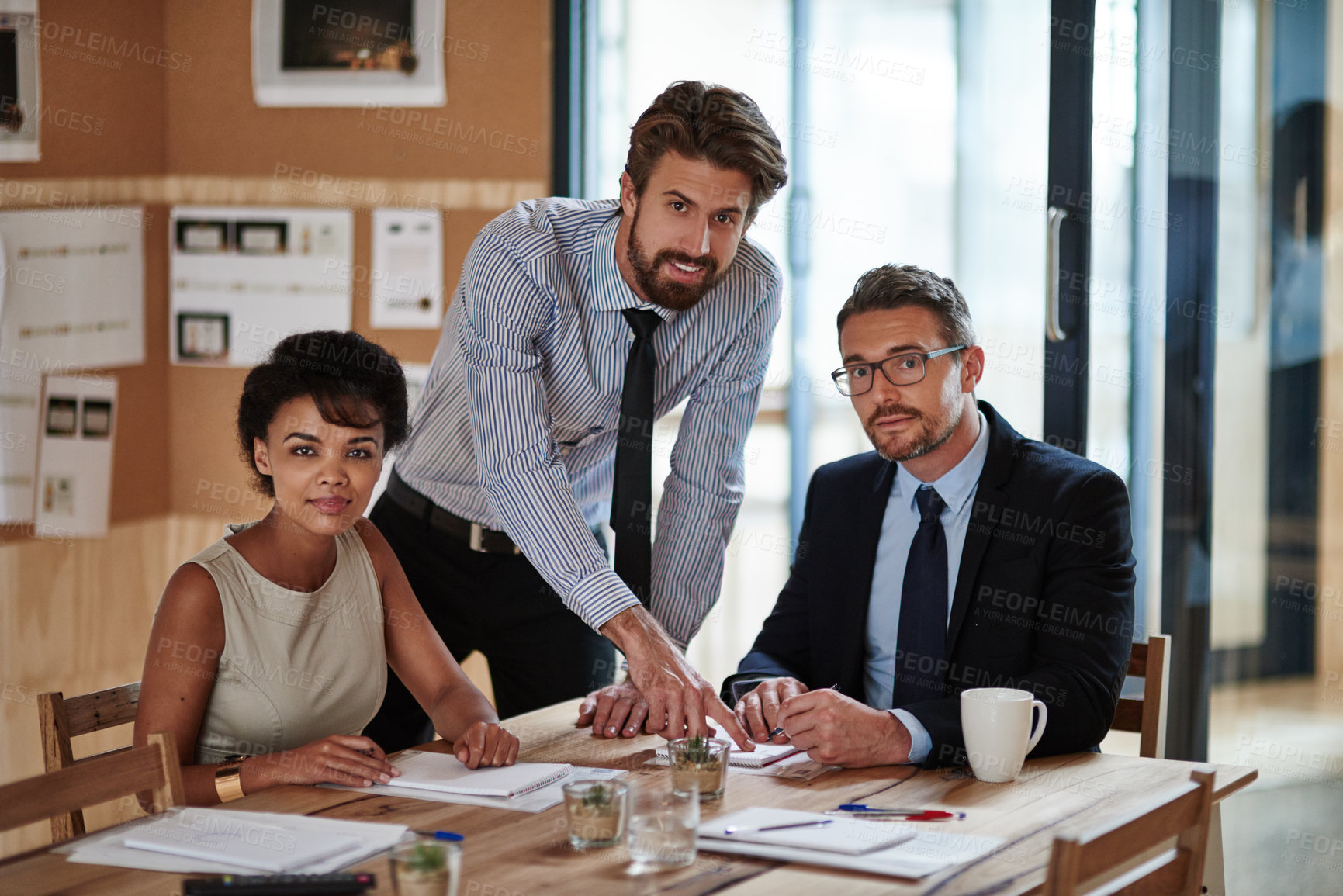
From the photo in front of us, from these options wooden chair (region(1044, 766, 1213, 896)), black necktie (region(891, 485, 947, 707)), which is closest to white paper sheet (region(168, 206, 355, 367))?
black necktie (region(891, 485, 947, 707))

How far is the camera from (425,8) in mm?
3191

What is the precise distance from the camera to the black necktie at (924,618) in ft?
6.52

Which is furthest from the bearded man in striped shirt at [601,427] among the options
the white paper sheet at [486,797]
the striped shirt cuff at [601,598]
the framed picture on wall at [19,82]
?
the framed picture on wall at [19,82]

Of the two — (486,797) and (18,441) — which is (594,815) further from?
(18,441)

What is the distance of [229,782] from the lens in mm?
1619

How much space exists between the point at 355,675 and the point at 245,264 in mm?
1774

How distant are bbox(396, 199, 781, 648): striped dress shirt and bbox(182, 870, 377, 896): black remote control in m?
0.84

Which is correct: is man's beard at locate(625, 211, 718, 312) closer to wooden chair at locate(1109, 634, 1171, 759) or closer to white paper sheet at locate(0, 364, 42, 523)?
wooden chair at locate(1109, 634, 1171, 759)

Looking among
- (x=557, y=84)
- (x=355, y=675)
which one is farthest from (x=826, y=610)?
(x=557, y=84)

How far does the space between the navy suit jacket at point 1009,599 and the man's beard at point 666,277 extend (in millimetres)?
420

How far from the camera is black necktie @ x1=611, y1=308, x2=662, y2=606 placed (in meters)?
2.19

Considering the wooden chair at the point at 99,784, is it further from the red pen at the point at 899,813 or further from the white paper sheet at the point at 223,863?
the red pen at the point at 899,813

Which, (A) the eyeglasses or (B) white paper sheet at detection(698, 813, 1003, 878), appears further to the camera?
(A) the eyeglasses

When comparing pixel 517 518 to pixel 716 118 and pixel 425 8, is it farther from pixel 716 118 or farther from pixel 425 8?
pixel 425 8
